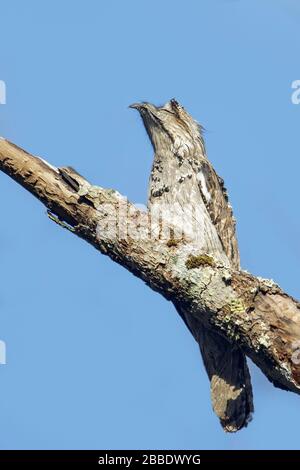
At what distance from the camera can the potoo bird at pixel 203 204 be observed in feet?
22.9

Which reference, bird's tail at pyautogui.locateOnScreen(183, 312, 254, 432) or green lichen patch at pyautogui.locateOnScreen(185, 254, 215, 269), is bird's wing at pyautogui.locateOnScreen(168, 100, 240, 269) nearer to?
bird's tail at pyautogui.locateOnScreen(183, 312, 254, 432)

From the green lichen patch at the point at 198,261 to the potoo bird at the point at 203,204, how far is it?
264 millimetres

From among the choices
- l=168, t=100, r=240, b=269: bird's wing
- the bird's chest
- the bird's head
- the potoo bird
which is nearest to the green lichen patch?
the potoo bird

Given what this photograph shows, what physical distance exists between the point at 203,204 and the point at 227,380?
1857mm

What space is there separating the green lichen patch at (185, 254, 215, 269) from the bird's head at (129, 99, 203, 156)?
221cm

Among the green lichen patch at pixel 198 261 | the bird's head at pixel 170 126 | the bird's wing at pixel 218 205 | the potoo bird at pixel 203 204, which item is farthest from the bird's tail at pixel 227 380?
the bird's head at pixel 170 126

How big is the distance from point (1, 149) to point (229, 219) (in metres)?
2.65

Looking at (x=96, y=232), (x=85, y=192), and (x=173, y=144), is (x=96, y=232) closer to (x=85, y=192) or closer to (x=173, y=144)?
(x=85, y=192)

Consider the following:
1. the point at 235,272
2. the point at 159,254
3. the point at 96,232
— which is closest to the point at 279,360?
the point at 235,272

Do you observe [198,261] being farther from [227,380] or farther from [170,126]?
[170,126]

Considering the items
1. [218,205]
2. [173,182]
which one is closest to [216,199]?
[218,205]

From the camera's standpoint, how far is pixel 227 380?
706cm

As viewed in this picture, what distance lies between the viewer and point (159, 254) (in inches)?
252
